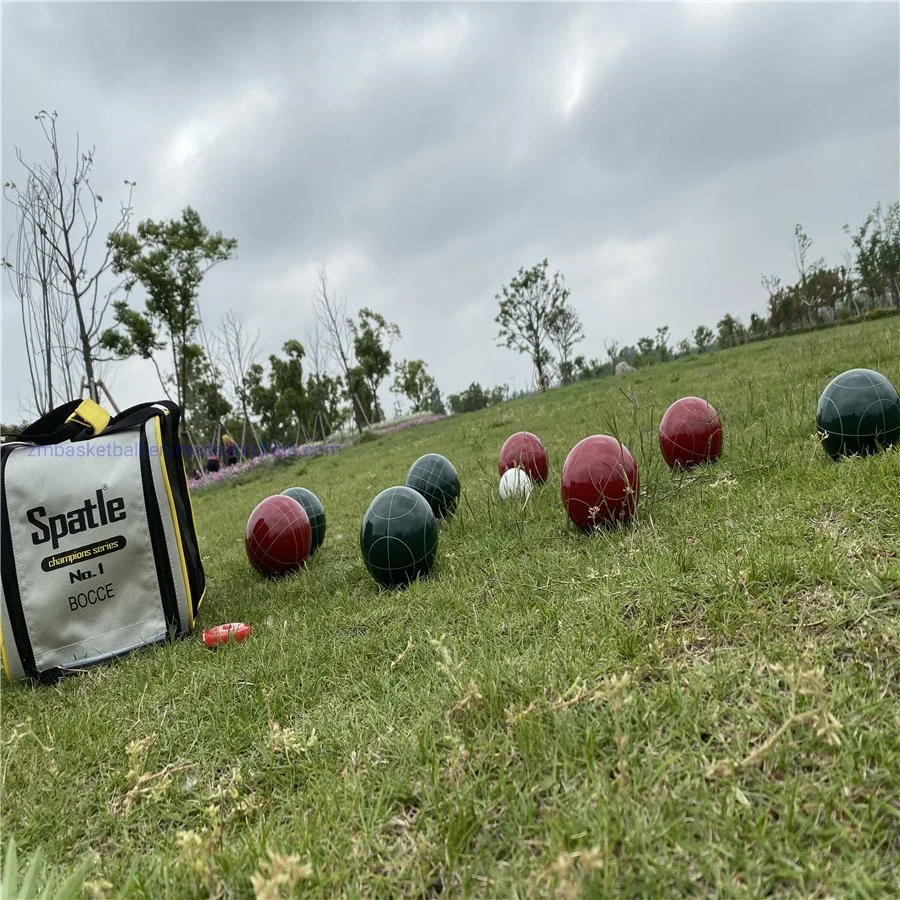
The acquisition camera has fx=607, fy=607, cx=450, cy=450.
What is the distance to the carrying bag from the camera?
282cm

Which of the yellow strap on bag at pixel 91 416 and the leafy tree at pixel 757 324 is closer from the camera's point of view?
the yellow strap on bag at pixel 91 416

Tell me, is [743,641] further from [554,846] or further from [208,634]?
[208,634]

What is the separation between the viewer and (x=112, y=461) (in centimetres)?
302

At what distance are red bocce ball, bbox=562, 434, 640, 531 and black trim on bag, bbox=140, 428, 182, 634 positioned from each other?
2.10 m

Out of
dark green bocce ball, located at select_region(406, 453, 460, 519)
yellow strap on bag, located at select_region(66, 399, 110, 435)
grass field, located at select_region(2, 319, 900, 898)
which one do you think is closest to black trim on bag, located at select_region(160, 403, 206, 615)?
yellow strap on bag, located at select_region(66, 399, 110, 435)

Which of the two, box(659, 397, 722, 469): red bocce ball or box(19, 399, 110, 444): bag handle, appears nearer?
box(19, 399, 110, 444): bag handle

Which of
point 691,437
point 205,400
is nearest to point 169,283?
point 205,400

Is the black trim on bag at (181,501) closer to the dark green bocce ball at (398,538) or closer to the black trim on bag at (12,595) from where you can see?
the black trim on bag at (12,595)

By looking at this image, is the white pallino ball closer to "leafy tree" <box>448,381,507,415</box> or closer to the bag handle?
the bag handle

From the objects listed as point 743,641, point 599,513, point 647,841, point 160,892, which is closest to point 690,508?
point 599,513

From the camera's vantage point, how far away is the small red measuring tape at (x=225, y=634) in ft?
9.61

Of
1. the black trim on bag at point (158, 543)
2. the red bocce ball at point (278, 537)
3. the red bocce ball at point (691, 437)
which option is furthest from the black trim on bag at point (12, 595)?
the red bocce ball at point (691, 437)

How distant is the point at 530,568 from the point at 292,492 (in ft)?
8.58

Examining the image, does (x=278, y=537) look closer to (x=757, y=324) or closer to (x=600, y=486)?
(x=600, y=486)
